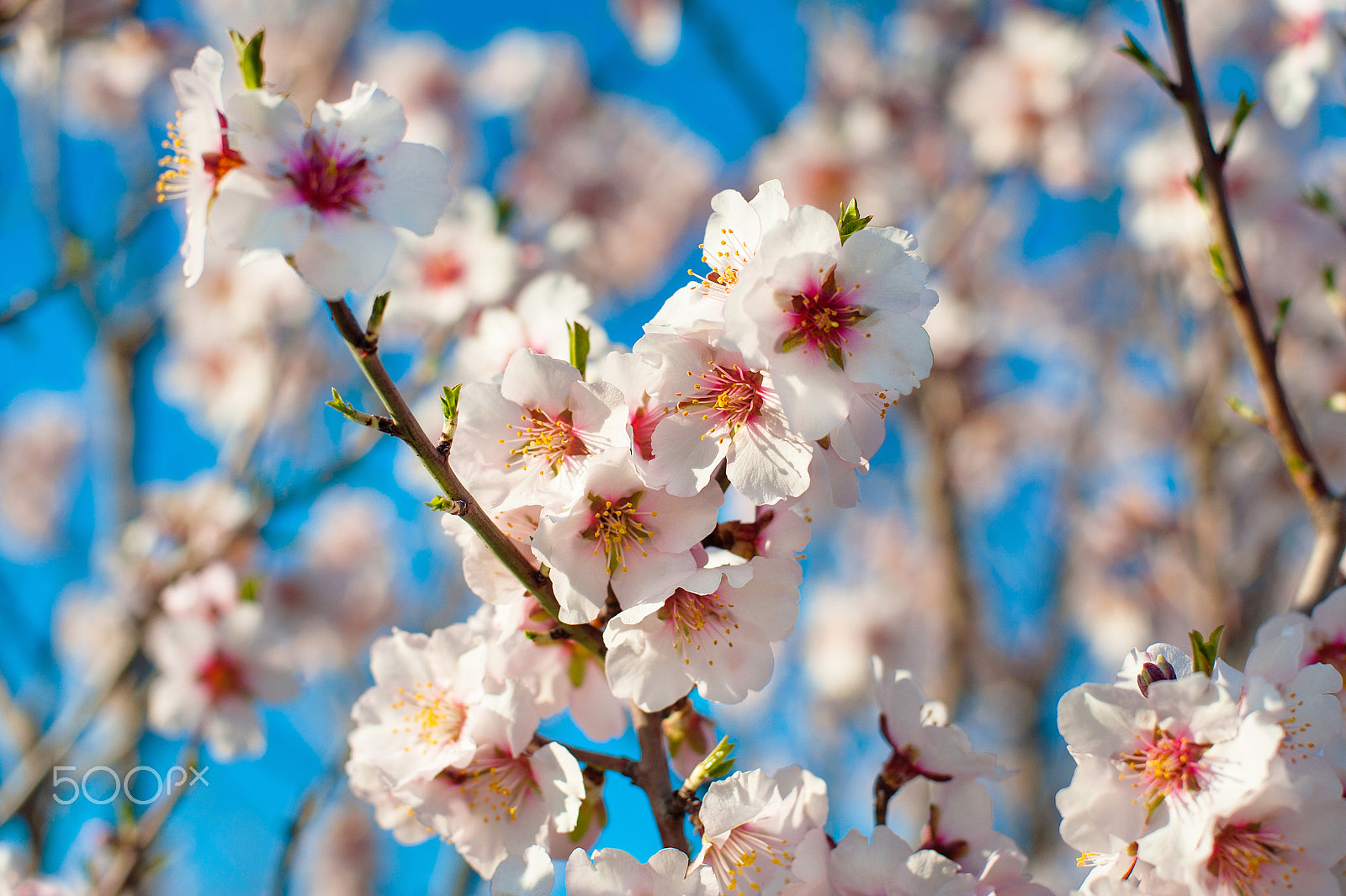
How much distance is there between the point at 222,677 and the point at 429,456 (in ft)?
6.08

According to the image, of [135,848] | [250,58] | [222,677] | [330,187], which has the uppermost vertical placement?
[250,58]

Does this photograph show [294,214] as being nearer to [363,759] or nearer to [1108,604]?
[363,759]

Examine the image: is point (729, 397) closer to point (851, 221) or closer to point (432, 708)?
point (851, 221)

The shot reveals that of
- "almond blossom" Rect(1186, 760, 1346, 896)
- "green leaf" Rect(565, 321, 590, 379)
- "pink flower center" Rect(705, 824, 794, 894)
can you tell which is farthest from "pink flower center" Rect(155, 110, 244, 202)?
"almond blossom" Rect(1186, 760, 1346, 896)

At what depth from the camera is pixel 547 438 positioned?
121cm

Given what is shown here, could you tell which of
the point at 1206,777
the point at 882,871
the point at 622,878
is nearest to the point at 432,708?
the point at 622,878

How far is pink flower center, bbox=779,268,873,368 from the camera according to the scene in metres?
1.12

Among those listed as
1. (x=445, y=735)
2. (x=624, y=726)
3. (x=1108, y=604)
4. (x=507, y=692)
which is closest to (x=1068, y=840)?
(x=624, y=726)

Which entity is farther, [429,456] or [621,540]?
[621,540]

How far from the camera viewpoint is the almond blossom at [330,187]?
40.2 inches

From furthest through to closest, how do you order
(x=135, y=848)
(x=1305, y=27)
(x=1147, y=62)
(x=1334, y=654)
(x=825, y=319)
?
(x=1305, y=27) < (x=135, y=848) < (x=1147, y=62) < (x=1334, y=654) < (x=825, y=319)

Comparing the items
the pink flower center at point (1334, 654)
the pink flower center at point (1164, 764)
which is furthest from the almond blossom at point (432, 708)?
the pink flower center at point (1334, 654)

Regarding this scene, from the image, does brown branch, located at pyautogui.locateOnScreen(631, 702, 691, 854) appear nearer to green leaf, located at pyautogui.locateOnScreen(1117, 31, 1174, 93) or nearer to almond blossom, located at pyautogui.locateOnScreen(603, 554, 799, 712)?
almond blossom, located at pyautogui.locateOnScreen(603, 554, 799, 712)

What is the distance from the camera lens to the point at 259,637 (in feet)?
8.09
